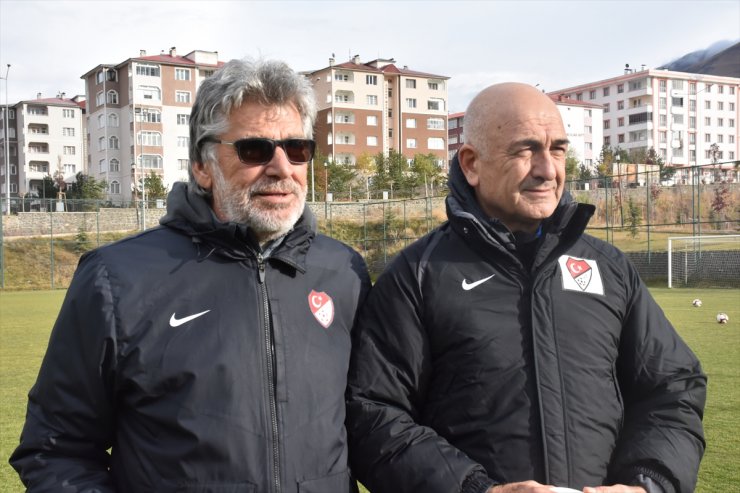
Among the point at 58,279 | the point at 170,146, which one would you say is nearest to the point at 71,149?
the point at 170,146

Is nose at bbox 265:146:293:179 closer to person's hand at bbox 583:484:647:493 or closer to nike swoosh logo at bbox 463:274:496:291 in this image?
nike swoosh logo at bbox 463:274:496:291

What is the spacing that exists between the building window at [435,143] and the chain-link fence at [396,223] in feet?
122

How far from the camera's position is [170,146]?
7556cm

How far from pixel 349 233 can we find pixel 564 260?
41.1 m

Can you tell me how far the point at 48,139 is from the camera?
287ft

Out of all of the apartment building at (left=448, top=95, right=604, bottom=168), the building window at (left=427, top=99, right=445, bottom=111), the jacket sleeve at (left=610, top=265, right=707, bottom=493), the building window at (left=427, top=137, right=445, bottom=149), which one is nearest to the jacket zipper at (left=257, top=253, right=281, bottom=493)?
the jacket sleeve at (left=610, top=265, right=707, bottom=493)

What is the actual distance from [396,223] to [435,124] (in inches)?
1779

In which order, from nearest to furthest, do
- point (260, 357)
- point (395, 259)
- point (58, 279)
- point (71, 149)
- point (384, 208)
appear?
point (260, 357)
point (395, 259)
point (58, 279)
point (384, 208)
point (71, 149)

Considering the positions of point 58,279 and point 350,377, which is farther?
point 58,279

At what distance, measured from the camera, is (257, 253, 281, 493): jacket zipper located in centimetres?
238

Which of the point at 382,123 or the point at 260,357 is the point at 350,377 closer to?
the point at 260,357

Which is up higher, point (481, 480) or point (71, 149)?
point (71, 149)

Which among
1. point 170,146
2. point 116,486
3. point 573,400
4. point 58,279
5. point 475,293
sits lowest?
point 58,279

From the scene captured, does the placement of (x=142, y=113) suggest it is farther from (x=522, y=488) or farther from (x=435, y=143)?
(x=522, y=488)
